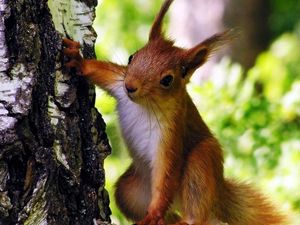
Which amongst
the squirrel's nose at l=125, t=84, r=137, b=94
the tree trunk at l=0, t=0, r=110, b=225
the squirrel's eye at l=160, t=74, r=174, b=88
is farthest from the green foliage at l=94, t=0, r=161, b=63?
the tree trunk at l=0, t=0, r=110, b=225

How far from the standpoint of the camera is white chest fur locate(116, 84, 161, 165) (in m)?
3.50

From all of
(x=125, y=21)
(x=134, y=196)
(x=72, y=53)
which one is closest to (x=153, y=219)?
(x=134, y=196)

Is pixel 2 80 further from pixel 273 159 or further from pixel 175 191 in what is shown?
pixel 273 159

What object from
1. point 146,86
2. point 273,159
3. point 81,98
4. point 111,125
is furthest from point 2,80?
point 273,159

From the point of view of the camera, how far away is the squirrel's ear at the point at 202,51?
11.0ft

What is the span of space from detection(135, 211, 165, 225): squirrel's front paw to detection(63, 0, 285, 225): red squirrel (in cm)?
2

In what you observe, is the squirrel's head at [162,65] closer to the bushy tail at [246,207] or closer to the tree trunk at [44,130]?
the tree trunk at [44,130]

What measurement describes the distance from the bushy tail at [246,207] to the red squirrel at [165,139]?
0.07 ft

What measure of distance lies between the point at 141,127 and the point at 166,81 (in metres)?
0.23

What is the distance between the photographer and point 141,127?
11.5ft

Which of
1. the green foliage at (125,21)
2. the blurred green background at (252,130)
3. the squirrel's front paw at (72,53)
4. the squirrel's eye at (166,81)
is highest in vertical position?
the green foliage at (125,21)

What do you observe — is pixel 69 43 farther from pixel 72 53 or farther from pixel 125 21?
pixel 125 21

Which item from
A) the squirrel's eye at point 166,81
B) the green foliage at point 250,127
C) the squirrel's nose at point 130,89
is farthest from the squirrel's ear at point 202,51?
the green foliage at point 250,127

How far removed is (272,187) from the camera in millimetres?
4637
